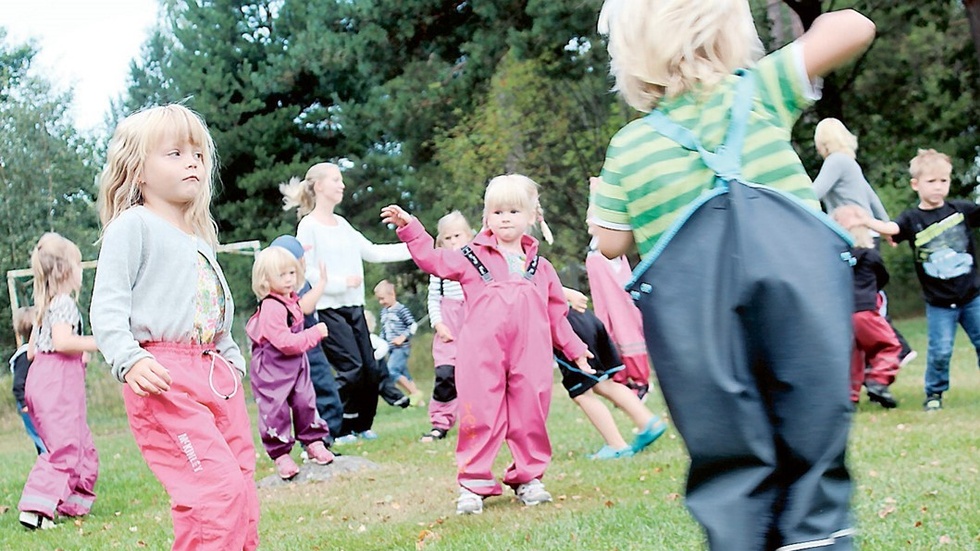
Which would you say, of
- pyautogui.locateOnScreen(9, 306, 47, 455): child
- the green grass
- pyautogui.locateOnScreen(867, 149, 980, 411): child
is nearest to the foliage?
the green grass

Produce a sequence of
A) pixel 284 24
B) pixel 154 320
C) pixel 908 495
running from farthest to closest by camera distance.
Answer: pixel 284 24 < pixel 908 495 < pixel 154 320

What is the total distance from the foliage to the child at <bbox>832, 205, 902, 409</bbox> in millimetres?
15939

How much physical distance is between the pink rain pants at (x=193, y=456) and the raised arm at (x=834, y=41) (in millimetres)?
2095

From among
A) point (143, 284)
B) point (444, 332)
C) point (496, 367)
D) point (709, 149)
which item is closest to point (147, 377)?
point (143, 284)

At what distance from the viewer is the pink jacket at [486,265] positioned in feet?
17.0

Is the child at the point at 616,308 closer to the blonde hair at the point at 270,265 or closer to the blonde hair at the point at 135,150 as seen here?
the blonde hair at the point at 270,265

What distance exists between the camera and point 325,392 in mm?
8508

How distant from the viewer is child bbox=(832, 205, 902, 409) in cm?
823

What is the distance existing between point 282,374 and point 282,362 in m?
0.08

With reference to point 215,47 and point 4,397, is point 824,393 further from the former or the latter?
point 215,47

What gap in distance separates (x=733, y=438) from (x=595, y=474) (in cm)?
397

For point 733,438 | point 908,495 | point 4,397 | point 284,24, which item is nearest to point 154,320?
point 733,438

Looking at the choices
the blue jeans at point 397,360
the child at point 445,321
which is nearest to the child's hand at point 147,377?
the child at point 445,321

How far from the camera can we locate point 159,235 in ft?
12.0
